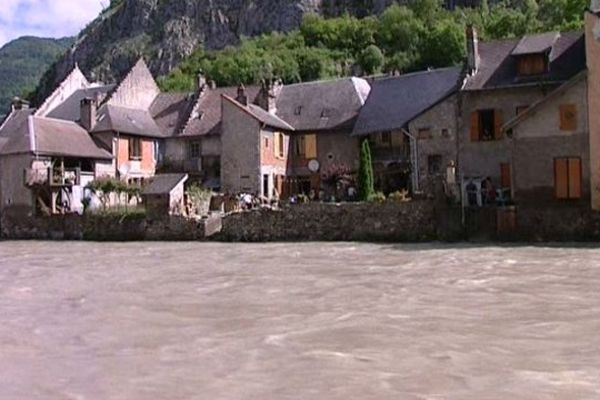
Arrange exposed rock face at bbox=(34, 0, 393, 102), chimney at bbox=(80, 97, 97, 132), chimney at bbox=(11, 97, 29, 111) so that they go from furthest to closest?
exposed rock face at bbox=(34, 0, 393, 102), chimney at bbox=(11, 97, 29, 111), chimney at bbox=(80, 97, 97, 132)

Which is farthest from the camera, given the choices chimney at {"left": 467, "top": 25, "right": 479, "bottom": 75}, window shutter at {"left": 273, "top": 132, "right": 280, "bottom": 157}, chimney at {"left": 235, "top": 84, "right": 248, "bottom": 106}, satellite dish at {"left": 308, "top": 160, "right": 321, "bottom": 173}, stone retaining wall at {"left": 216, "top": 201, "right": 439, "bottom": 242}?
chimney at {"left": 235, "top": 84, "right": 248, "bottom": 106}

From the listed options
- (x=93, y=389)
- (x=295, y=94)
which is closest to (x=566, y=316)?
(x=93, y=389)

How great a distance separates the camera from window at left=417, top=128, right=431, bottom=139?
3712 centimetres

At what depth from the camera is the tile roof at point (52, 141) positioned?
41.9m

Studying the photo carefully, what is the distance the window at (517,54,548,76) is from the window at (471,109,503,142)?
2075 mm

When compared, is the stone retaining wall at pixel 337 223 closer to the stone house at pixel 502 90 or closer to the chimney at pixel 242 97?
the stone house at pixel 502 90

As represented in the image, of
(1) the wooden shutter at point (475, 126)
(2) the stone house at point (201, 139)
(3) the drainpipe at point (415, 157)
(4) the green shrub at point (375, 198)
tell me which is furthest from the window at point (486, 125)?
(2) the stone house at point (201, 139)

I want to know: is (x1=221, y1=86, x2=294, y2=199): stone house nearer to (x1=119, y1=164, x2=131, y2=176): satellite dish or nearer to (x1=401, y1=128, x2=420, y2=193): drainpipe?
(x1=119, y1=164, x2=131, y2=176): satellite dish

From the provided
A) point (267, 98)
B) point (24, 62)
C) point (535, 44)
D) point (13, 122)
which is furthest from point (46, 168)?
point (24, 62)

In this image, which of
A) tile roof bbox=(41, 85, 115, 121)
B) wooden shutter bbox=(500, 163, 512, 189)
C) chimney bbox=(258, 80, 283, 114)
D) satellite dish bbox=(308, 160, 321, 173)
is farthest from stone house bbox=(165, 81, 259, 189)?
wooden shutter bbox=(500, 163, 512, 189)

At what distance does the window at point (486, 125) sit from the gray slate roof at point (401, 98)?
12.9 feet

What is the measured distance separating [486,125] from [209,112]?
18.9m

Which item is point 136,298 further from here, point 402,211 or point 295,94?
point 295,94

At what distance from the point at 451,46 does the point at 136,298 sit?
205 feet
